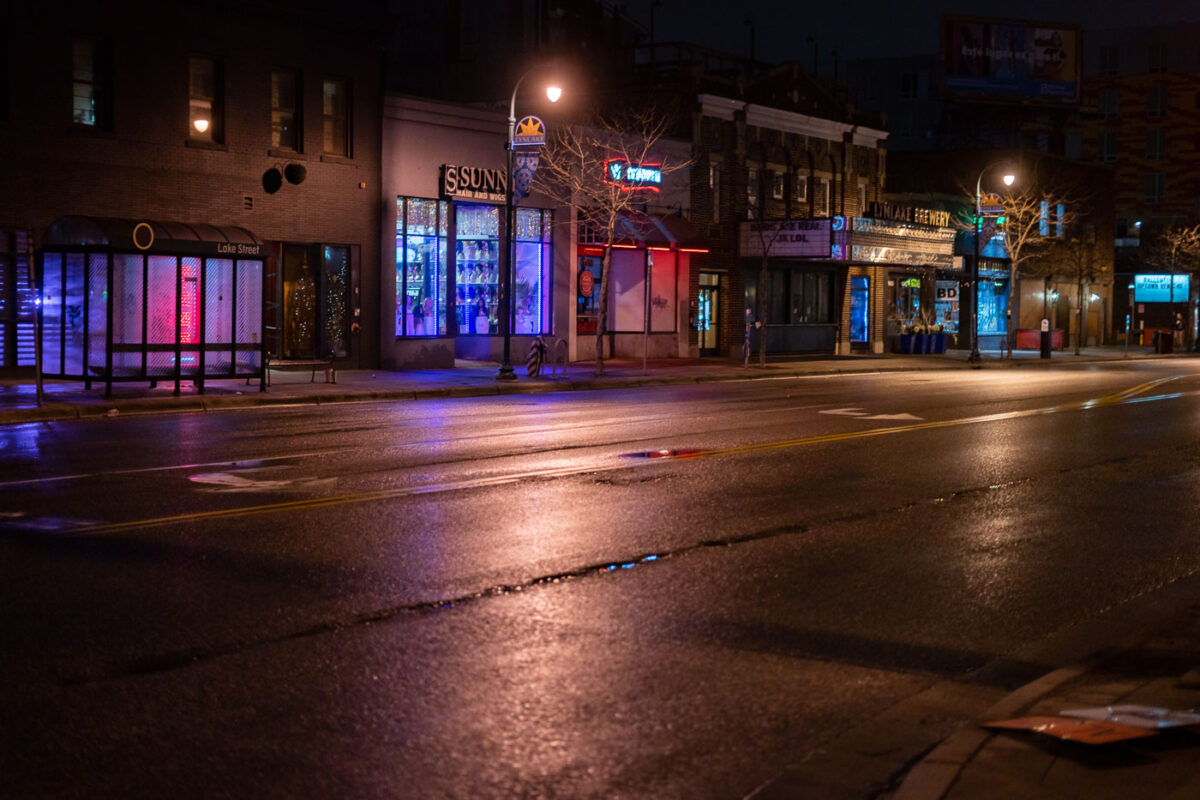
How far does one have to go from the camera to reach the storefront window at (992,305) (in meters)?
59.5

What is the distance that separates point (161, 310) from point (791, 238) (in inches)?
966

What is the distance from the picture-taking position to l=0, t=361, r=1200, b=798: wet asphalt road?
5355mm

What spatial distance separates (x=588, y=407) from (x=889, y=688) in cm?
1639

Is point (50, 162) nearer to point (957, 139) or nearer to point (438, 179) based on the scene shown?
point (438, 179)

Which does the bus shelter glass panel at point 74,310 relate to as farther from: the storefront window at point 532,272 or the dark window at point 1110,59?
the dark window at point 1110,59

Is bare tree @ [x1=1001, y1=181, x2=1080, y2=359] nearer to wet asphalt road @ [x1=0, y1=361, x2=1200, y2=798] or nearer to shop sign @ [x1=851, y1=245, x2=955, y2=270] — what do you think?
shop sign @ [x1=851, y1=245, x2=955, y2=270]

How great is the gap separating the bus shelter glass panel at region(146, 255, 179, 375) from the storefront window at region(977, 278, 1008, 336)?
42.4 m

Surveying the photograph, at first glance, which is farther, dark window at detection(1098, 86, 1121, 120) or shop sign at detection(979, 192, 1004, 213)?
dark window at detection(1098, 86, 1121, 120)

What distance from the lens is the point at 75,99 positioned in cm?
2633

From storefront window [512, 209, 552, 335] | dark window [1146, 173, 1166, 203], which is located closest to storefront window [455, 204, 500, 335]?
storefront window [512, 209, 552, 335]

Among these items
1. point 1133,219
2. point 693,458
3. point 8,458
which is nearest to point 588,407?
point 693,458

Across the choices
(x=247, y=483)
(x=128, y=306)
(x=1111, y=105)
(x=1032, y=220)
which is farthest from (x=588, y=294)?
(x=1111, y=105)

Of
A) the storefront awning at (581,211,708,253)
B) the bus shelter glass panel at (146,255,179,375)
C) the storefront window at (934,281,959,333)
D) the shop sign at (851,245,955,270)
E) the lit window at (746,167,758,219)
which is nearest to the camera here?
the bus shelter glass panel at (146,255,179,375)

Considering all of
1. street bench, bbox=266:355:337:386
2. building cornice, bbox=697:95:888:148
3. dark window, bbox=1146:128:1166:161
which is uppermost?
dark window, bbox=1146:128:1166:161
